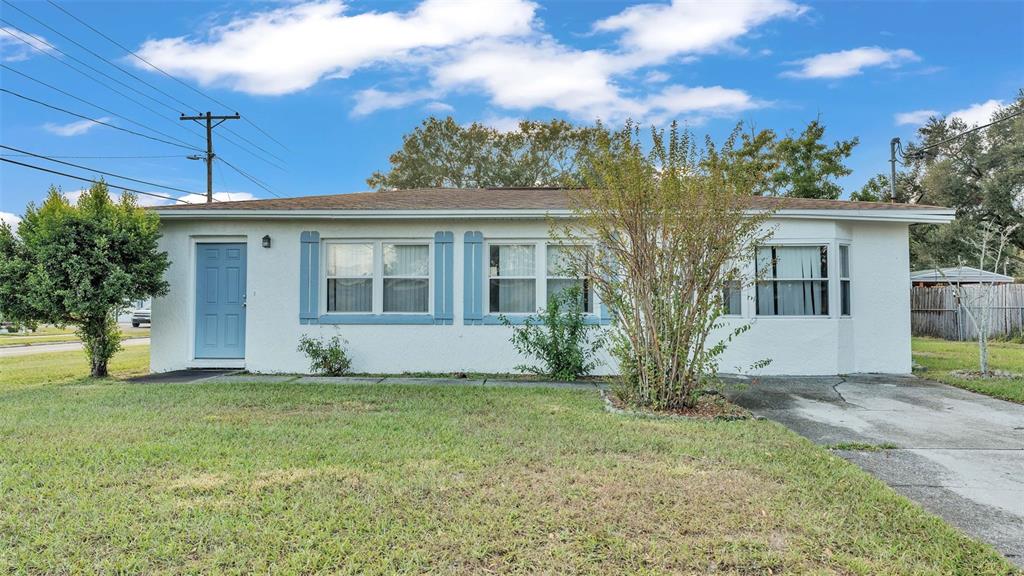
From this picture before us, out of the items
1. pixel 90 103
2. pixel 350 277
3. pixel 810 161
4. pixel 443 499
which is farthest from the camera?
pixel 810 161

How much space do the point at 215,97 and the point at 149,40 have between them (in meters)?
3.89

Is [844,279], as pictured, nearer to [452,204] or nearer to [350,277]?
[452,204]

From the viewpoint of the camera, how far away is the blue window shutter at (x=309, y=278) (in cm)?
851

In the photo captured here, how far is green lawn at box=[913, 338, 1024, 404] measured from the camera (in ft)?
22.8

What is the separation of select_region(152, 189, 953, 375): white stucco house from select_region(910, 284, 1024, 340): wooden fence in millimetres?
6872

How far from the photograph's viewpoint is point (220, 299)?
28.6 feet

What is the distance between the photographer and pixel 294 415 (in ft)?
17.5

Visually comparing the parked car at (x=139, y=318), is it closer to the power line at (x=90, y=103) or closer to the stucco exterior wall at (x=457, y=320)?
the power line at (x=90, y=103)

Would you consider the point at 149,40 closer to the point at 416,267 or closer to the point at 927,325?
the point at 416,267

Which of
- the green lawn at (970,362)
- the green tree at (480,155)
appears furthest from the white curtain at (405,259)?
the green tree at (480,155)

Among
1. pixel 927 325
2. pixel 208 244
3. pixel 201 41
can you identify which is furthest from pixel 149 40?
pixel 927 325

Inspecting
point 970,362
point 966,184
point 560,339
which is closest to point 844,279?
point 970,362

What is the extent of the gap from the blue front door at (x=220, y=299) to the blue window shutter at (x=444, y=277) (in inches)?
122

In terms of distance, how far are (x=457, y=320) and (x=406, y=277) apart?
1062mm
